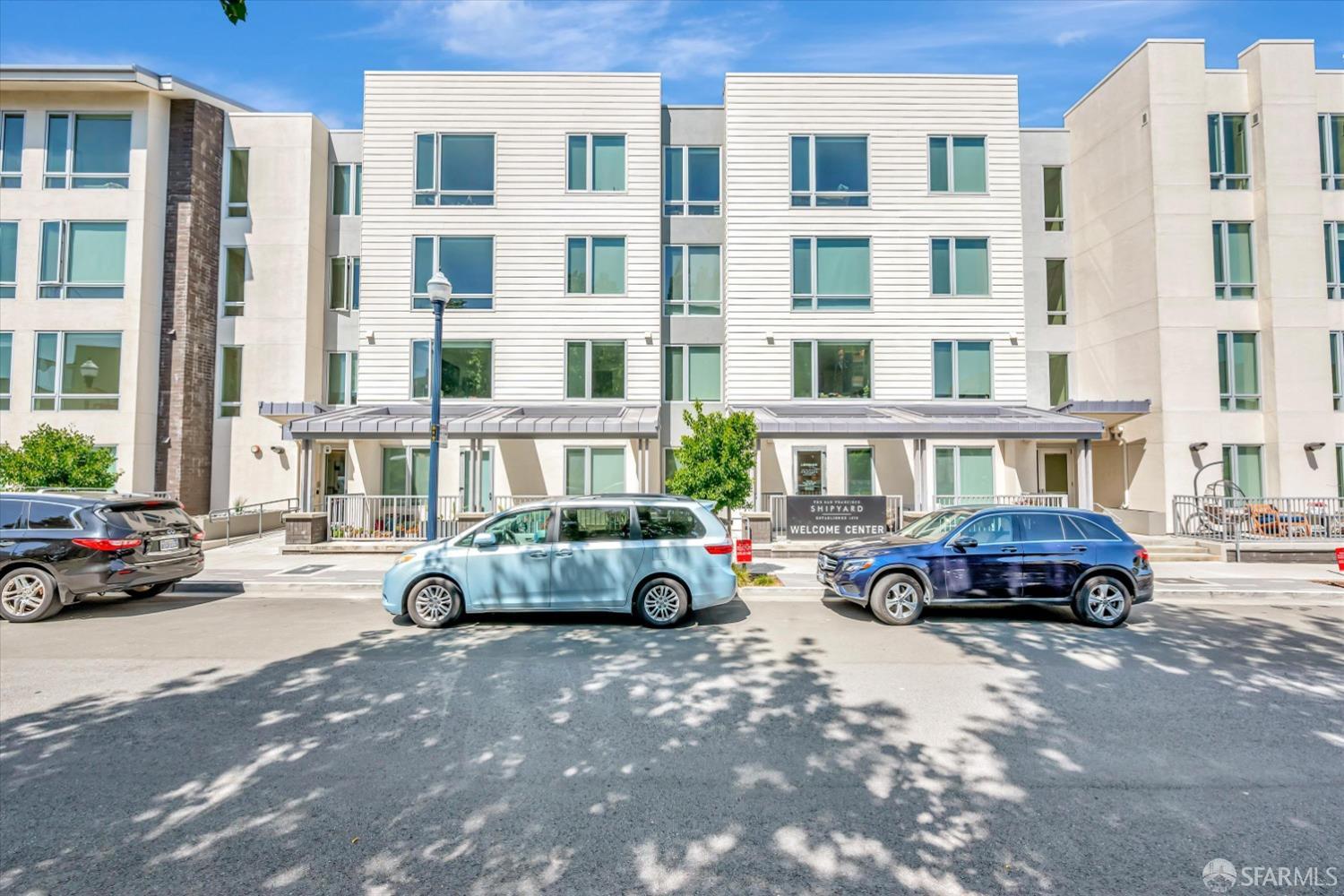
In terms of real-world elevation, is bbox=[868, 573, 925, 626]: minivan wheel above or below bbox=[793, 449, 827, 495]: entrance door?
below

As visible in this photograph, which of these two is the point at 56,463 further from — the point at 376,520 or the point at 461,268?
the point at 461,268

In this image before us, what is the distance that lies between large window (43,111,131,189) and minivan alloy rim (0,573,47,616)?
1527 cm

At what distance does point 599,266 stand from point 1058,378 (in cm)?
1504

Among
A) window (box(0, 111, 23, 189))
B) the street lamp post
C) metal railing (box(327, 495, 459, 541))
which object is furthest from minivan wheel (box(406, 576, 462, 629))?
window (box(0, 111, 23, 189))

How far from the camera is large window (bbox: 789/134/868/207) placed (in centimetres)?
1897

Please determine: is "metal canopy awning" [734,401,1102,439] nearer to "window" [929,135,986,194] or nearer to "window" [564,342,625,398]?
"window" [564,342,625,398]

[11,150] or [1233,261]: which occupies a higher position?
[11,150]

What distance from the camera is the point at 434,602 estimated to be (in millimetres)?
8227

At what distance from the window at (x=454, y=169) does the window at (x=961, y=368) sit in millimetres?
14537

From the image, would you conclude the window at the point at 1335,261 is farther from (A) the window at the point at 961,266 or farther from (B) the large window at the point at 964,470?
(B) the large window at the point at 964,470

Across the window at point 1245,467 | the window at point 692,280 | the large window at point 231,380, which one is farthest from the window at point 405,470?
the window at point 1245,467

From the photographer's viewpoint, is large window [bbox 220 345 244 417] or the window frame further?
large window [bbox 220 345 244 417]

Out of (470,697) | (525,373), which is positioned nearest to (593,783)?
(470,697)

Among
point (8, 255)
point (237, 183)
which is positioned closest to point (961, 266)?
point (237, 183)
